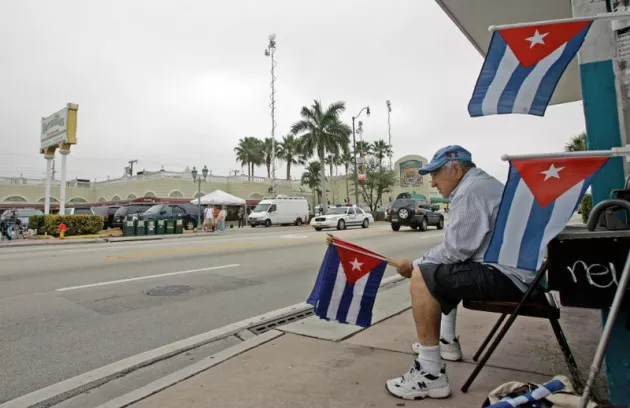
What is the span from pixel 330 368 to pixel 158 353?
1691 millimetres

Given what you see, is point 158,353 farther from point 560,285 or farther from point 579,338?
point 579,338

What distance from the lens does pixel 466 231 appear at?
2750 millimetres

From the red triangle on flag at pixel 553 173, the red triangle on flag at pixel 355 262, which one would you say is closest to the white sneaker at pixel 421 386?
the red triangle on flag at pixel 355 262

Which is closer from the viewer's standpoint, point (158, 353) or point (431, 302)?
point (431, 302)

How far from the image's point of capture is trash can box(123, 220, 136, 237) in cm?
2230

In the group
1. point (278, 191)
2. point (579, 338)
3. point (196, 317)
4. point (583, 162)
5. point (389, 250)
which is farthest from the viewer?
point (278, 191)

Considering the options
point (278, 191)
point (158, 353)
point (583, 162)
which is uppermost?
point (278, 191)

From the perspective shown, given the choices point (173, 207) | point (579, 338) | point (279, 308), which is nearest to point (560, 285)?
point (579, 338)

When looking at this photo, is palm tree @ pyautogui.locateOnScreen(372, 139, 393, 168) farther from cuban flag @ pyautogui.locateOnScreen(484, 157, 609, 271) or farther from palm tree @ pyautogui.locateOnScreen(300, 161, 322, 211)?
cuban flag @ pyautogui.locateOnScreen(484, 157, 609, 271)

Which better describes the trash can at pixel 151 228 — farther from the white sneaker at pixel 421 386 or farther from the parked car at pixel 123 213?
the white sneaker at pixel 421 386

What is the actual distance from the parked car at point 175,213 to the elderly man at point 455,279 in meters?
24.8

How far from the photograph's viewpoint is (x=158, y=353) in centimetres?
386

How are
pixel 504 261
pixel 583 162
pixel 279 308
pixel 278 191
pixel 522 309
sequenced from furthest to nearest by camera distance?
pixel 278 191, pixel 279 308, pixel 522 309, pixel 504 261, pixel 583 162

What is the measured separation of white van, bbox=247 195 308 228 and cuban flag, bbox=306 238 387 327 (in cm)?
2938
